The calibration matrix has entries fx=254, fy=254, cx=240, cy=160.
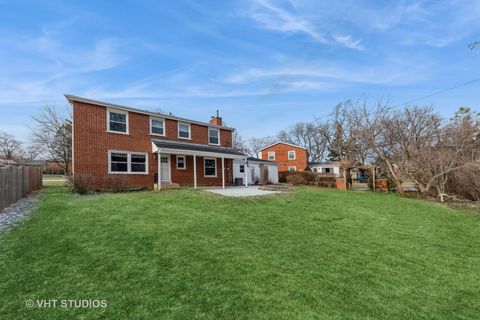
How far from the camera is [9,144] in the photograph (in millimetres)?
44000

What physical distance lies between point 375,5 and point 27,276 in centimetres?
1480

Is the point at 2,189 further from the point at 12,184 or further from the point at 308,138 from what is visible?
the point at 308,138

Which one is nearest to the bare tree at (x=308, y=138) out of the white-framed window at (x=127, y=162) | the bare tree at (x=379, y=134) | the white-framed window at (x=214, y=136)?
the bare tree at (x=379, y=134)

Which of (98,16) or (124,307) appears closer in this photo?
(124,307)

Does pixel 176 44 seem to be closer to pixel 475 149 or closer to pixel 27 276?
pixel 27 276

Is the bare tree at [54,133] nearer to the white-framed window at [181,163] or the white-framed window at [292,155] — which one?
the white-framed window at [181,163]

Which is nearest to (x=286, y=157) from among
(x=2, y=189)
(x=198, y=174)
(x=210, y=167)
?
(x=210, y=167)

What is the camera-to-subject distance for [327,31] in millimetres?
13648

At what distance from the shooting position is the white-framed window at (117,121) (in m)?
15.1

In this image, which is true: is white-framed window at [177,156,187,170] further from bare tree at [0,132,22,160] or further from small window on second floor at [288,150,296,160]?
bare tree at [0,132,22,160]

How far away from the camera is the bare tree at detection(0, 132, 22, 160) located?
140ft

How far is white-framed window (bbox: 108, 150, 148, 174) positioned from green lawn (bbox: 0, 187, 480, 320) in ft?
25.3

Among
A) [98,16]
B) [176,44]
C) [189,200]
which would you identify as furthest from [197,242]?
[176,44]

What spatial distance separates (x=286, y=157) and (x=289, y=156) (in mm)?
461
